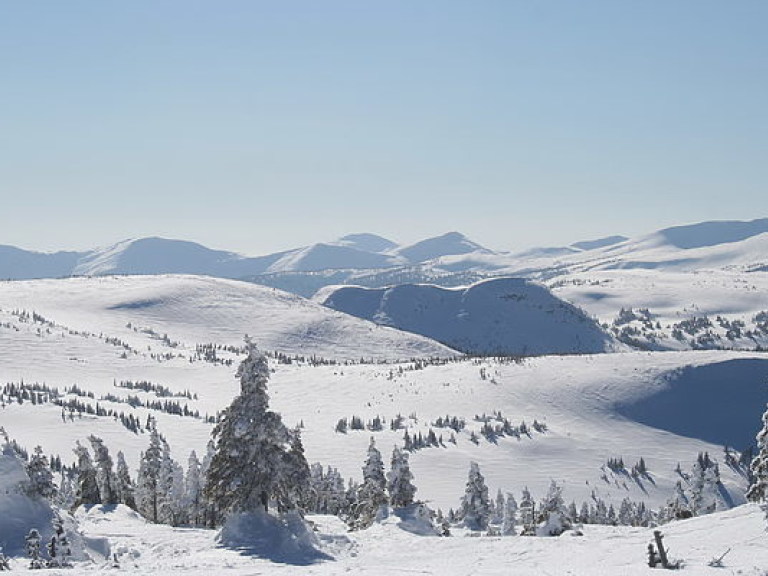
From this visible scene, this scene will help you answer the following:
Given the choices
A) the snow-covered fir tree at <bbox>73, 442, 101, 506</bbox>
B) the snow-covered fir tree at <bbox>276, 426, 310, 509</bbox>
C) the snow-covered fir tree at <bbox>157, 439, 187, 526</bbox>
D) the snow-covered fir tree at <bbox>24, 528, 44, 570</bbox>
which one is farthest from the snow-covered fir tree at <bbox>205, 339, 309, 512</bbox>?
the snow-covered fir tree at <bbox>157, 439, 187, 526</bbox>

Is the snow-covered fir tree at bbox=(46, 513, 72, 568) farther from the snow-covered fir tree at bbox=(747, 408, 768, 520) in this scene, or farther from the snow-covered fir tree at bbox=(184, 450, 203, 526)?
the snow-covered fir tree at bbox=(184, 450, 203, 526)

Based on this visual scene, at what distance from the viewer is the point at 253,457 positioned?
52.4 metres

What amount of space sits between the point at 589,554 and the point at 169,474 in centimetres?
9330

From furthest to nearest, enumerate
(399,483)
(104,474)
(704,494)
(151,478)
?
(151,478) → (704,494) → (104,474) → (399,483)

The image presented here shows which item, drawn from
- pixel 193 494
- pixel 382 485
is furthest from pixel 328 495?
pixel 382 485

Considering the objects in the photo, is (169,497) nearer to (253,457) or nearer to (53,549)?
(253,457)

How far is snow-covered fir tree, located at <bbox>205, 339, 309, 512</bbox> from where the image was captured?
169 ft

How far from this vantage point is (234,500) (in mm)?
51719

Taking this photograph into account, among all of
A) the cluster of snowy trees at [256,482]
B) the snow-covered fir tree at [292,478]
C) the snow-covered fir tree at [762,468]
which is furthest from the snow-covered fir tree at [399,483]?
the snow-covered fir tree at [762,468]

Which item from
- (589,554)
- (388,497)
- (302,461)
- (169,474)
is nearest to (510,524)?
(388,497)

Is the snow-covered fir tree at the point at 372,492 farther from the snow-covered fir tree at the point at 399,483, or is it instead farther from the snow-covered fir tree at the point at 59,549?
the snow-covered fir tree at the point at 59,549

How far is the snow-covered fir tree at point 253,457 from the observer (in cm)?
5138

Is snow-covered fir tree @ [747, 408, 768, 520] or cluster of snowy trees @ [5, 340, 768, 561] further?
cluster of snowy trees @ [5, 340, 768, 561]

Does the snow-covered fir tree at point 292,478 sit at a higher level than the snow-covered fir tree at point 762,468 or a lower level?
lower
